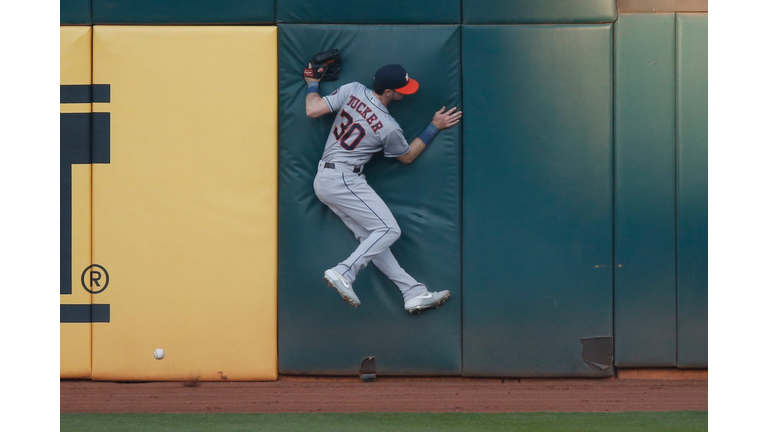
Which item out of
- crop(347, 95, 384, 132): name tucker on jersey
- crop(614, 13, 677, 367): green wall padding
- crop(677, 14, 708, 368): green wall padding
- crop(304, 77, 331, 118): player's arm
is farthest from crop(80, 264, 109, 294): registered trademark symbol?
crop(677, 14, 708, 368): green wall padding

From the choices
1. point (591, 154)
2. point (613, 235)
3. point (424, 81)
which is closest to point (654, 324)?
point (613, 235)

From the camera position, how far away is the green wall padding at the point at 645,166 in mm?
5875

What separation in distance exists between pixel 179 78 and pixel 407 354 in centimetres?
267

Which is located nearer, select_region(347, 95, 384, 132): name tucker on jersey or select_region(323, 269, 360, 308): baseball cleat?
select_region(323, 269, 360, 308): baseball cleat

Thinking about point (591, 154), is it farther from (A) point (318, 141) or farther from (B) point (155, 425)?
(B) point (155, 425)

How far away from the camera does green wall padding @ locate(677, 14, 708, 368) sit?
586cm

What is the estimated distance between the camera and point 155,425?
4586mm

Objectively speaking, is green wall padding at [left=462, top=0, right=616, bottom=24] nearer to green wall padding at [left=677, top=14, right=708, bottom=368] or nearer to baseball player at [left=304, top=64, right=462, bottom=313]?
green wall padding at [left=677, top=14, right=708, bottom=368]

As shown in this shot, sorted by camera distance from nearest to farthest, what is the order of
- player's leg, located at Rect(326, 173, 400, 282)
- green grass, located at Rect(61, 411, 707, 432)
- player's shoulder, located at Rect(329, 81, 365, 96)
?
green grass, located at Rect(61, 411, 707, 432) → player's leg, located at Rect(326, 173, 400, 282) → player's shoulder, located at Rect(329, 81, 365, 96)

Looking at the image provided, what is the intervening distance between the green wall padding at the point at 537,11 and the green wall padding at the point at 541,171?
0.24 ft

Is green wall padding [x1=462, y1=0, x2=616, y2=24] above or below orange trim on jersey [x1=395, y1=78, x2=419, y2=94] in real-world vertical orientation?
above

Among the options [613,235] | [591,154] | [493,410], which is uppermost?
[591,154]

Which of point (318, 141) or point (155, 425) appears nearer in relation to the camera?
point (155, 425)

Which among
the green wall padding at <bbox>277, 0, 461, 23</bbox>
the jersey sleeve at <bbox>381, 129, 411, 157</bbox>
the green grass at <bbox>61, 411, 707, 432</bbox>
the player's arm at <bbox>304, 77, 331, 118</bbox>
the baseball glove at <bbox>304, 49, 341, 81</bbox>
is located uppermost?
the green wall padding at <bbox>277, 0, 461, 23</bbox>
